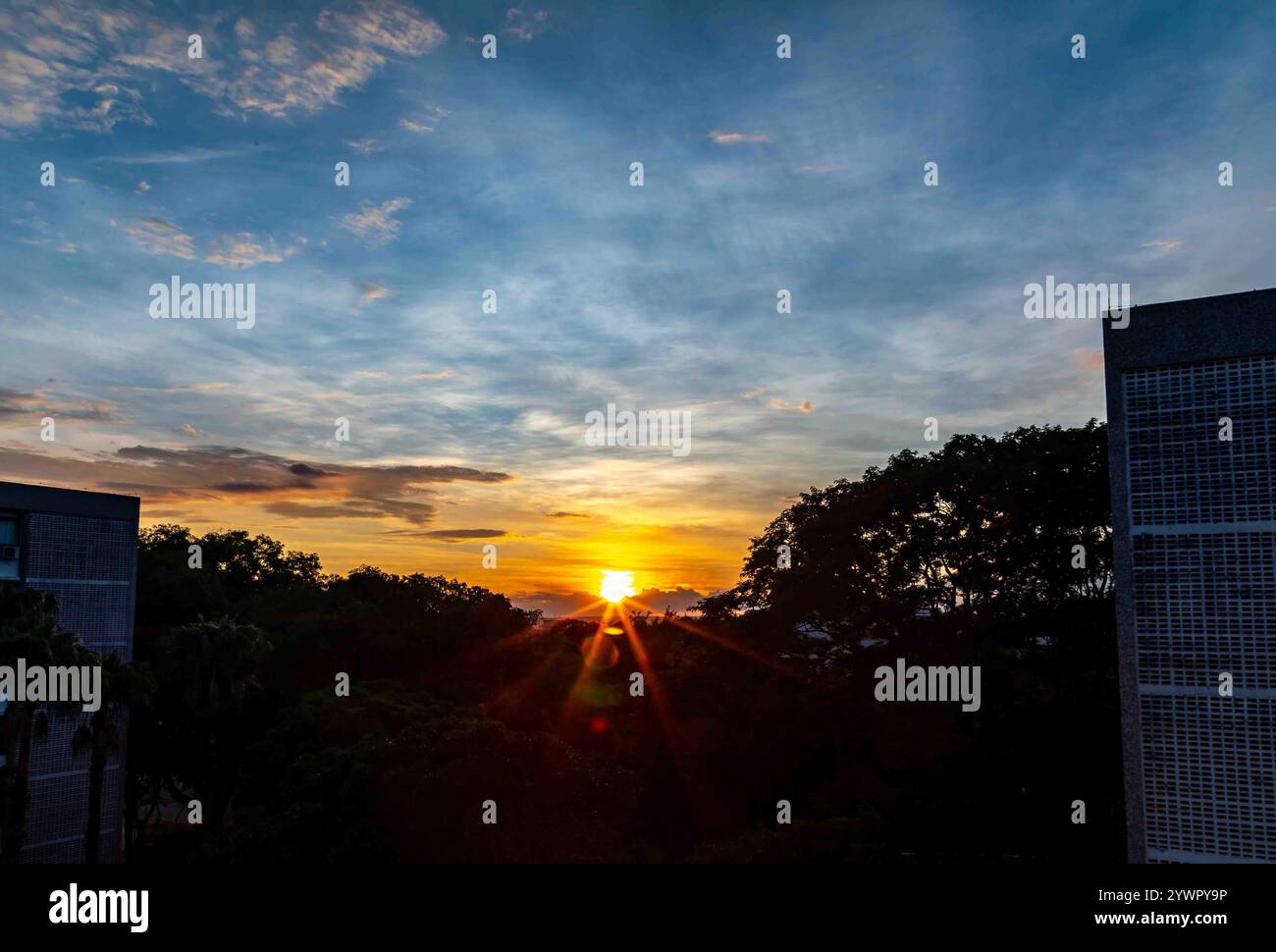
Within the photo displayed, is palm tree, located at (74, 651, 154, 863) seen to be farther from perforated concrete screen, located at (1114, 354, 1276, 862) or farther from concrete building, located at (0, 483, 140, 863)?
perforated concrete screen, located at (1114, 354, 1276, 862)

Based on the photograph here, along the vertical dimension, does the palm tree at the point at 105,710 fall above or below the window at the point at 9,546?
below

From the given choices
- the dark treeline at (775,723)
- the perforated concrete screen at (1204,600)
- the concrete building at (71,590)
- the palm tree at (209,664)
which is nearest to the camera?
the perforated concrete screen at (1204,600)

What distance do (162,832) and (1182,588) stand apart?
42.1 meters

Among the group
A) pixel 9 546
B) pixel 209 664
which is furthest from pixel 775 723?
pixel 9 546

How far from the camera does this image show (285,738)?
35.7m

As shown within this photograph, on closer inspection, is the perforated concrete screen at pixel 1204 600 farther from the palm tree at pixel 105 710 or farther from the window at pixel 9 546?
the window at pixel 9 546

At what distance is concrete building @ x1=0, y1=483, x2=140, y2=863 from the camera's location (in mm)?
30469

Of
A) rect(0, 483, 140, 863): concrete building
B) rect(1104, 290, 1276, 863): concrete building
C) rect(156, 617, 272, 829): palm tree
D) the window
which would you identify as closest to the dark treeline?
rect(156, 617, 272, 829): palm tree

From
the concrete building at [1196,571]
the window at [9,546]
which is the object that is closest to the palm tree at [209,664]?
the window at [9,546]

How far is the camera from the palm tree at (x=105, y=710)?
2730 cm

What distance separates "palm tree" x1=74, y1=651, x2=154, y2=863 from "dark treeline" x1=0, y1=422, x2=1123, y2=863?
0.86 ft

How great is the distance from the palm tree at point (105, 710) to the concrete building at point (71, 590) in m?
0.75
